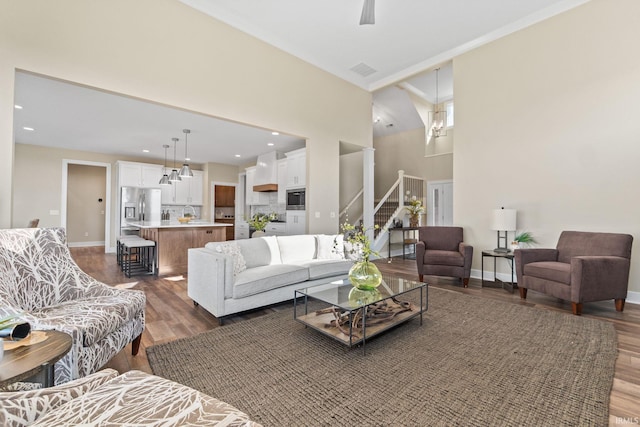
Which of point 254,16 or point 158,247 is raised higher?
point 254,16

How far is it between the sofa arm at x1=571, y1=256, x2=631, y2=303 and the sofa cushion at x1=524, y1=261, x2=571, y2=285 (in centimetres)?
10

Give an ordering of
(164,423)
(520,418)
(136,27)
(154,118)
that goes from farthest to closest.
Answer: (154,118) → (136,27) → (520,418) → (164,423)

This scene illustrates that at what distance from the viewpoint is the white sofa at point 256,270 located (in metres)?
2.82

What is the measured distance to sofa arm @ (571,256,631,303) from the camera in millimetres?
2996

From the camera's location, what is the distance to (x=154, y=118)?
496 cm

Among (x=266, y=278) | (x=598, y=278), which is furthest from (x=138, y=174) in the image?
(x=598, y=278)

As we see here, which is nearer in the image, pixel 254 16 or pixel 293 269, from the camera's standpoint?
pixel 293 269

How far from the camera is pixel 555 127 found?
409cm

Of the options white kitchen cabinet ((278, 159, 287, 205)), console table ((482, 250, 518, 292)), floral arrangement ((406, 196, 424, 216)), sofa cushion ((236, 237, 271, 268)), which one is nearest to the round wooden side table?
sofa cushion ((236, 237, 271, 268))

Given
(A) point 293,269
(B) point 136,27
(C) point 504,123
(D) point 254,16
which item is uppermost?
(D) point 254,16

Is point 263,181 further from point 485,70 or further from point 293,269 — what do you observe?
point 485,70

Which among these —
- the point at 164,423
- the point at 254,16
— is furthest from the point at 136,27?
the point at 164,423

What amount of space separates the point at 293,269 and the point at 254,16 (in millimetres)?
3704

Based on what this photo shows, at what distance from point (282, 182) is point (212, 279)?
4225mm
